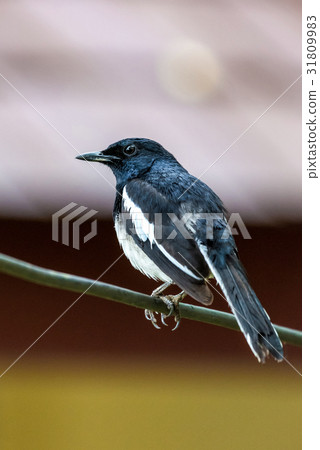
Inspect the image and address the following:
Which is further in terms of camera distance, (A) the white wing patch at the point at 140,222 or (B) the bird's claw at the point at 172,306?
(A) the white wing patch at the point at 140,222

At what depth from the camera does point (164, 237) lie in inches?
32.3

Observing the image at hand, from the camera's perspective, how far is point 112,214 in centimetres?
86

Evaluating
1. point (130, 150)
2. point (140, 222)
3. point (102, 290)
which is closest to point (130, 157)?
point (130, 150)

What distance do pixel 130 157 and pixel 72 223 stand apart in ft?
0.93

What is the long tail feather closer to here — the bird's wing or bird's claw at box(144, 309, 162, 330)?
the bird's wing

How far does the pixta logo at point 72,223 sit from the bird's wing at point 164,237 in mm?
100

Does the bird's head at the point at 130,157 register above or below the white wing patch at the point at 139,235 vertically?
above

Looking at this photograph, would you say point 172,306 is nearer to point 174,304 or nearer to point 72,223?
point 174,304

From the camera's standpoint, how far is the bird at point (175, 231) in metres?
0.67

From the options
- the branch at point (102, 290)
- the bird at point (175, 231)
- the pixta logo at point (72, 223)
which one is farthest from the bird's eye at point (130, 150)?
the branch at point (102, 290)

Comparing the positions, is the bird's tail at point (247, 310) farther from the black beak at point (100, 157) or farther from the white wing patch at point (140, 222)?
the black beak at point (100, 157)
